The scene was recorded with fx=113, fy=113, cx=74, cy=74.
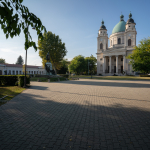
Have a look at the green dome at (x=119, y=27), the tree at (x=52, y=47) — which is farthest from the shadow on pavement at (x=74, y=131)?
the green dome at (x=119, y=27)

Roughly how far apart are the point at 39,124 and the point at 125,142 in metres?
2.85

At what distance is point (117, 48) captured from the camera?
203 ft

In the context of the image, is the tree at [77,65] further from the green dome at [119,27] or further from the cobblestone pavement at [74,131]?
the cobblestone pavement at [74,131]

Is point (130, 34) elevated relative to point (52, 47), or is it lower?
elevated

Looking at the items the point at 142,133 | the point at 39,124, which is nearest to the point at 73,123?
the point at 39,124

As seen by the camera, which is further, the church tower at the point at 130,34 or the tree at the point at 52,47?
the church tower at the point at 130,34

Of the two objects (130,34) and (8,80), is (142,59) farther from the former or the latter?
(8,80)

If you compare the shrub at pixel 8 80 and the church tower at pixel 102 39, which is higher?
the church tower at pixel 102 39

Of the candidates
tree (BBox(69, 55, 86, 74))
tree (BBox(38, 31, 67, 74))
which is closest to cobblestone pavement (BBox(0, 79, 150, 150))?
tree (BBox(38, 31, 67, 74))

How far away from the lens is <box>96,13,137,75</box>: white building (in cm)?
5866

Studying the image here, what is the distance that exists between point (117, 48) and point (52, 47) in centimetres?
3792

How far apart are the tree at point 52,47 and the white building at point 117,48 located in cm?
3068

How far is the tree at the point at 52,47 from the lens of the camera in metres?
40.2

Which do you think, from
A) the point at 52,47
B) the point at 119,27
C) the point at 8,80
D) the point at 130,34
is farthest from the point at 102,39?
the point at 8,80
